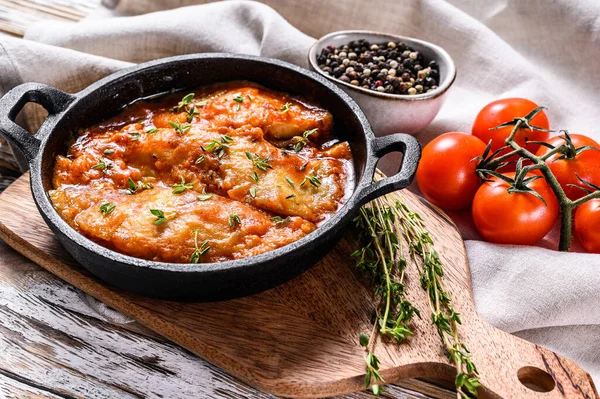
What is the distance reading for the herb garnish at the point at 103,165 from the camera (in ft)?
9.43

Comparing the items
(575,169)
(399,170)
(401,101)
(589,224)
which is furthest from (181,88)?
(589,224)

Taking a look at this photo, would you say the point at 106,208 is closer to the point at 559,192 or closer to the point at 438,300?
the point at 438,300

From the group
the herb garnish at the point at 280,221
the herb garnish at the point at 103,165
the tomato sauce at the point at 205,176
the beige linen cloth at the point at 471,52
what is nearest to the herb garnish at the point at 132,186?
the tomato sauce at the point at 205,176

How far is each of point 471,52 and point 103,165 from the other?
8.89 feet

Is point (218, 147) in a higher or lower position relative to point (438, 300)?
higher

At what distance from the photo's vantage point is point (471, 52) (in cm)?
432

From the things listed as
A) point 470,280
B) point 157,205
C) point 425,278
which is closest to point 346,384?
point 425,278

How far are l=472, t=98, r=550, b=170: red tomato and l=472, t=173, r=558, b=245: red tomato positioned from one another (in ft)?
1.35

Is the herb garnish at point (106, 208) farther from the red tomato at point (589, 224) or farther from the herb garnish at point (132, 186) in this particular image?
the red tomato at point (589, 224)

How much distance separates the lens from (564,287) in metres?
2.97

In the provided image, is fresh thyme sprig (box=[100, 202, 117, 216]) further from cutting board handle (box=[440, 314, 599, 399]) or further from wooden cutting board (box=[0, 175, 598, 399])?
cutting board handle (box=[440, 314, 599, 399])

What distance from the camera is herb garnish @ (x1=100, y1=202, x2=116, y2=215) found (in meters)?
2.64

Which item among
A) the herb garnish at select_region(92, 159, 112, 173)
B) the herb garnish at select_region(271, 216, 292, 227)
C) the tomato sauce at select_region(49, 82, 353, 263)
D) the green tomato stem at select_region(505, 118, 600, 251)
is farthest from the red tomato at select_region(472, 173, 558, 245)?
the herb garnish at select_region(92, 159, 112, 173)

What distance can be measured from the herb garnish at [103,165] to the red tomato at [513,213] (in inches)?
73.8
